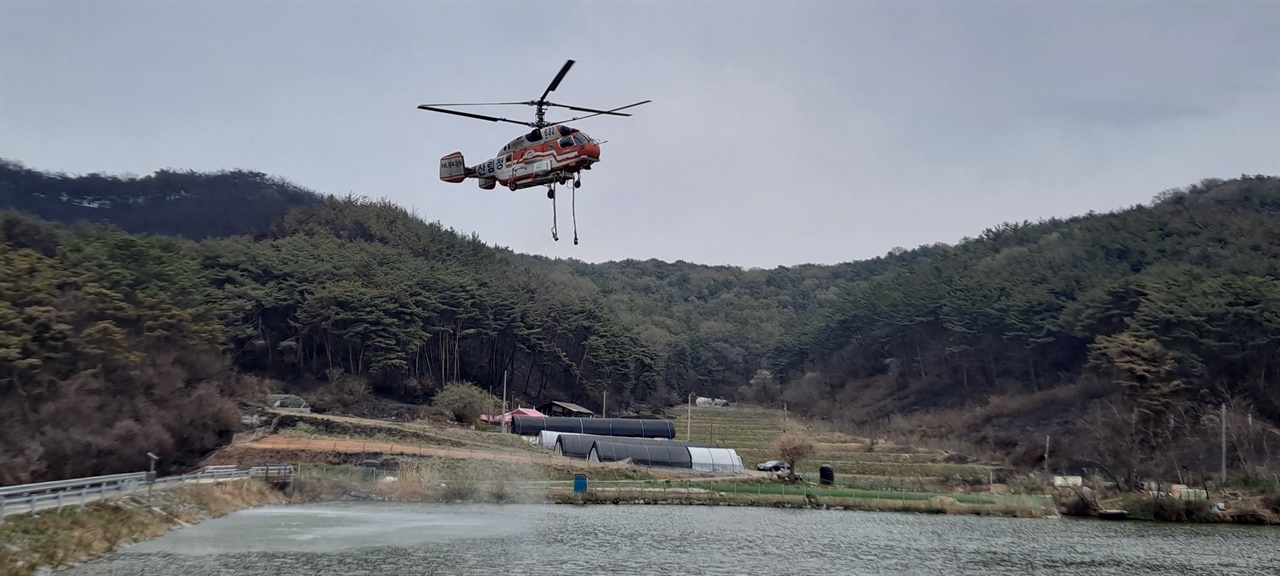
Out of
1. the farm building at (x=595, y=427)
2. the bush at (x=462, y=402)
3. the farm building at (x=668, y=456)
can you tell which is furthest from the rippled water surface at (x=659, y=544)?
the bush at (x=462, y=402)

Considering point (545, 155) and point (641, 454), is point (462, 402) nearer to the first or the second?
point (641, 454)

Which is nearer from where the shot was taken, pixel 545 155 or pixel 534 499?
pixel 545 155

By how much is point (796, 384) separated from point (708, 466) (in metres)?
59.3

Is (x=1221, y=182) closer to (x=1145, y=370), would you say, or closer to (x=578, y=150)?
(x=1145, y=370)

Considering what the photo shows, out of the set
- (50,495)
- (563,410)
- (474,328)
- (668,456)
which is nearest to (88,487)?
(50,495)

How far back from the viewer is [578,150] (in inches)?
1281

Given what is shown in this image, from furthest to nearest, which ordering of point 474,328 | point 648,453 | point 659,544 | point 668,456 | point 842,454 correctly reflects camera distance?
point 474,328 < point 842,454 < point 668,456 < point 648,453 < point 659,544

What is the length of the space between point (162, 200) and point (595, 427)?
31.4 m

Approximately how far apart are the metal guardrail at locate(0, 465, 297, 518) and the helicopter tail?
13.2m

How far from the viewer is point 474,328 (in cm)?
9481

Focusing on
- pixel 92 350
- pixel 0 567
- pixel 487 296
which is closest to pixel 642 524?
pixel 0 567

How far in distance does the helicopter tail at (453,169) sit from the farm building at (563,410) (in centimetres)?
5878

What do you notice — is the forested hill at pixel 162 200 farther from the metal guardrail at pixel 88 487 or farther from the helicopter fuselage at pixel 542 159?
the helicopter fuselage at pixel 542 159

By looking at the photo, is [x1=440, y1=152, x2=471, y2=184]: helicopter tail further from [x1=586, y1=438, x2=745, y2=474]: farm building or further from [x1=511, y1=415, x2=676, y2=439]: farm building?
[x1=511, y1=415, x2=676, y2=439]: farm building
